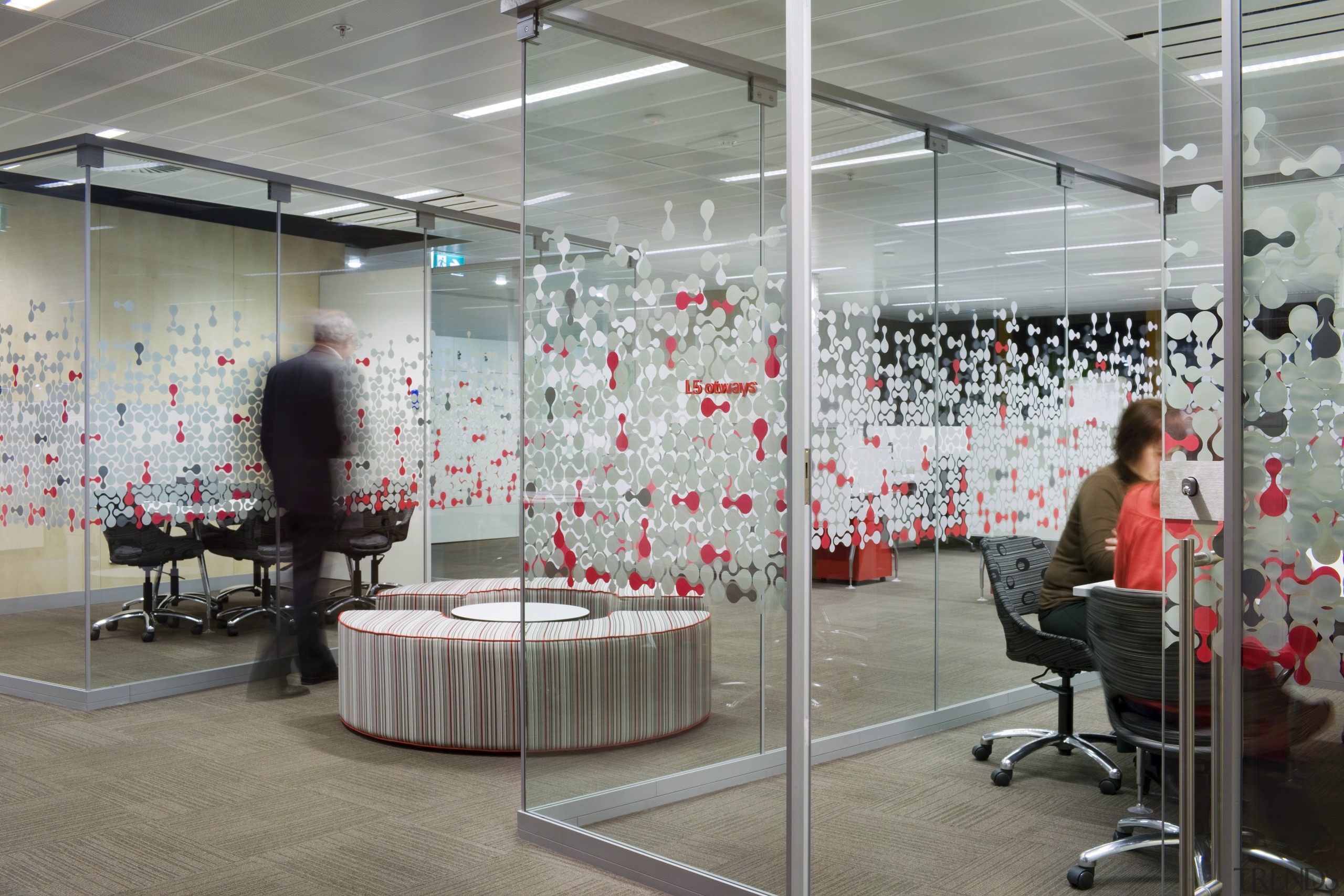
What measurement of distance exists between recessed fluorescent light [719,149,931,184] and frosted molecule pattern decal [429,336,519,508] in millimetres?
3906

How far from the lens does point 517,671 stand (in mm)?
4492

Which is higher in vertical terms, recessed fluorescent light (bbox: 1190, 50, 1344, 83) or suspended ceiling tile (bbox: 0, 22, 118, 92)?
suspended ceiling tile (bbox: 0, 22, 118, 92)

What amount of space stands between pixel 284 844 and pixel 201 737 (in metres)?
1.58

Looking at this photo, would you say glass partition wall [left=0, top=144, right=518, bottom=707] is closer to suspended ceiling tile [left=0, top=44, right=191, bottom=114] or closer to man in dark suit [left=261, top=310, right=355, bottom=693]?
man in dark suit [left=261, top=310, right=355, bottom=693]

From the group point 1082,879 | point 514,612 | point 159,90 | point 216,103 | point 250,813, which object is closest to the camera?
point 1082,879

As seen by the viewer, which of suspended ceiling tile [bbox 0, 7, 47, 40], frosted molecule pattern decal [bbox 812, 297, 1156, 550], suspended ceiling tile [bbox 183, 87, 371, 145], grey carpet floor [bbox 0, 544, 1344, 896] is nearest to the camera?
grey carpet floor [bbox 0, 544, 1344, 896]

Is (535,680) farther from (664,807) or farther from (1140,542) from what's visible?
(1140,542)

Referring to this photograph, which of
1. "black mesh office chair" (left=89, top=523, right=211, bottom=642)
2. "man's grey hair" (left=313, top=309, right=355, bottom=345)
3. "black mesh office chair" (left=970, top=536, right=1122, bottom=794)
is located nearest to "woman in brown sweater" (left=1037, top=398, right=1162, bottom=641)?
"black mesh office chair" (left=970, top=536, right=1122, bottom=794)

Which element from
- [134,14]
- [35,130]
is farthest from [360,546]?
[35,130]

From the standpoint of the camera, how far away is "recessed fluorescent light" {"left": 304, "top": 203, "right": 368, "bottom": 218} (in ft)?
20.7

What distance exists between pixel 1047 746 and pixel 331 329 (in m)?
4.36

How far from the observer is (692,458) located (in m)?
3.17

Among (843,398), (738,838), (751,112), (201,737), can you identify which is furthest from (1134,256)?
(201,737)

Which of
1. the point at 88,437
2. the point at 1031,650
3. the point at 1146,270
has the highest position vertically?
the point at 1146,270
